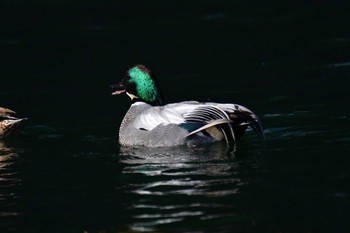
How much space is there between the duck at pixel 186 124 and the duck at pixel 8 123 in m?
1.45

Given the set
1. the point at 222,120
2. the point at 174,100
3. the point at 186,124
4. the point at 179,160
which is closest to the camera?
the point at 179,160

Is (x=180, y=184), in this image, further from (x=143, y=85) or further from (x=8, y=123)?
(x=8, y=123)

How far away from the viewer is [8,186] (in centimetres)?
1106

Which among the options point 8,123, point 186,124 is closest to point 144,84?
point 186,124

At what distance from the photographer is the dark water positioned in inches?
375

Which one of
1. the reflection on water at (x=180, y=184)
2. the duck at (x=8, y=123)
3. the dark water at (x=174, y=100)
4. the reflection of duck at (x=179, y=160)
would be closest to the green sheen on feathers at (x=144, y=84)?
the dark water at (x=174, y=100)

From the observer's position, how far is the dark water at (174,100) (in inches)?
375

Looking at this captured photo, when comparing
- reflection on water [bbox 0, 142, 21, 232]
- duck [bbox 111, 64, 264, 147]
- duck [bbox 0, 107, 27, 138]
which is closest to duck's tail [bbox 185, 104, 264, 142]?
duck [bbox 111, 64, 264, 147]

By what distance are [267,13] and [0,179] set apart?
9836 mm

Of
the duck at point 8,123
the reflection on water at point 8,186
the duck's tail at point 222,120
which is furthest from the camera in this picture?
the duck at point 8,123

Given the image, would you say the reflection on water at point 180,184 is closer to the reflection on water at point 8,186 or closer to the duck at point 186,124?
the duck at point 186,124

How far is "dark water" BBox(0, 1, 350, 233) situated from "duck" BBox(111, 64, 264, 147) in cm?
18

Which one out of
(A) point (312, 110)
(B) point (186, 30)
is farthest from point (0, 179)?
(B) point (186, 30)

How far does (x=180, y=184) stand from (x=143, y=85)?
10.7ft
